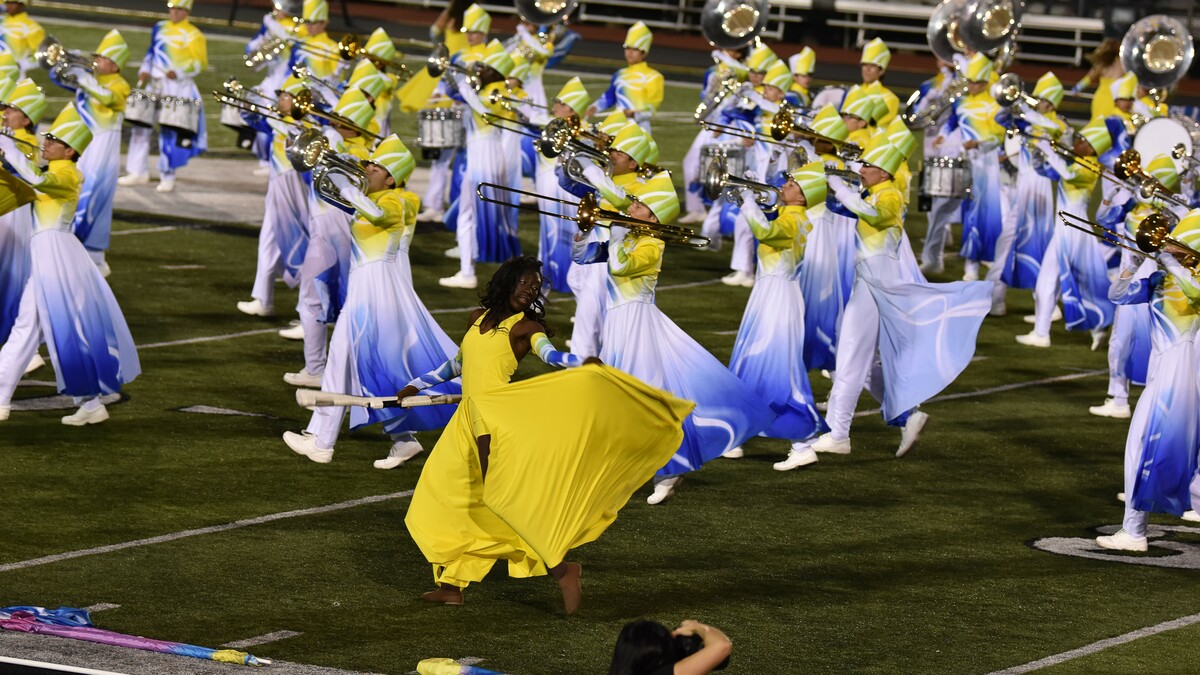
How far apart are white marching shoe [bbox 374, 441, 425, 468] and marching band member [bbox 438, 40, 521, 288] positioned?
5841 mm

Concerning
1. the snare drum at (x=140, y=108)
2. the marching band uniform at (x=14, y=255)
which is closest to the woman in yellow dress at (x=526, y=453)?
the marching band uniform at (x=14, y=255)

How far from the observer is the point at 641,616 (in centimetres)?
978

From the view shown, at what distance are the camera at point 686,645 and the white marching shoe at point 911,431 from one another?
6724mm

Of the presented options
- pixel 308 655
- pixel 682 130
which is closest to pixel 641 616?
pixel 308 655

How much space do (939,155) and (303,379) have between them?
23.2 feet

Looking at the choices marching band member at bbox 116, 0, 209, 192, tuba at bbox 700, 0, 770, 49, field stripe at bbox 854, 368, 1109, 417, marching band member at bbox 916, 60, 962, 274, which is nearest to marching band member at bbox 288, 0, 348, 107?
marching band member at bbox 116, 0, 209, 192

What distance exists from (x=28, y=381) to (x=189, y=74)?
7131 mm

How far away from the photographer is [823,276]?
14711 millimetres

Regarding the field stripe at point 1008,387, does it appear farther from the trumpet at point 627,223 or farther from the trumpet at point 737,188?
the trumpet at point 627,223

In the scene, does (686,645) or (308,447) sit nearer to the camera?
(686,645)

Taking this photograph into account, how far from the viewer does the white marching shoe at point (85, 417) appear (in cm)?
1298

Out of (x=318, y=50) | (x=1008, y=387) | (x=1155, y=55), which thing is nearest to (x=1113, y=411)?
(x=1008, y=387)

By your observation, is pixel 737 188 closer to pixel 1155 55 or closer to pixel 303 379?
pixel 303 379

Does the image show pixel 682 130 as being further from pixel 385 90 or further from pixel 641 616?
pixel 641 616
